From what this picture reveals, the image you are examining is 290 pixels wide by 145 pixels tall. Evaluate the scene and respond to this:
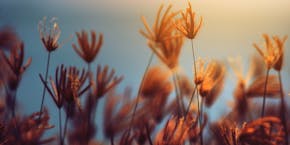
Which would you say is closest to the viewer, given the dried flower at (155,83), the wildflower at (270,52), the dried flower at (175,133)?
the dried flower at (175,133)

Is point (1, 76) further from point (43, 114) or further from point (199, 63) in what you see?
point (199, 63)

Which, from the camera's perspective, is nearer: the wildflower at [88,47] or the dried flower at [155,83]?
the wildflower at [88,47]

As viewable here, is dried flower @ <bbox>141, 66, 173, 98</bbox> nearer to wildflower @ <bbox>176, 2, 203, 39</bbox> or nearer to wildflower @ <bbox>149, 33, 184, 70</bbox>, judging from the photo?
wildflower @ <bbox>149, 33, 184, 70</bbox>

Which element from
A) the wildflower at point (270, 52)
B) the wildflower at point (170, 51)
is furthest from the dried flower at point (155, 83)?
the wildflower at point (270, 52)

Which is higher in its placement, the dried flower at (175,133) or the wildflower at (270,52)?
the wildflower at (270,52)

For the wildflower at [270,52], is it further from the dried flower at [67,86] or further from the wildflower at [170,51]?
the dried flower at [67,86]

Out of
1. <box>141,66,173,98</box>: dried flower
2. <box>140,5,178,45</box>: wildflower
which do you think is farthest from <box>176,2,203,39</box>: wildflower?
<box>141,66,173,98</box>: dried flower

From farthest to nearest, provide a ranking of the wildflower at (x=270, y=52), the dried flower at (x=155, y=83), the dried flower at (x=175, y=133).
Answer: the dried flower at (x=155, y=83)
the wildflower at (x=270, y=52)
the dried flower at (x=175, y=133)
